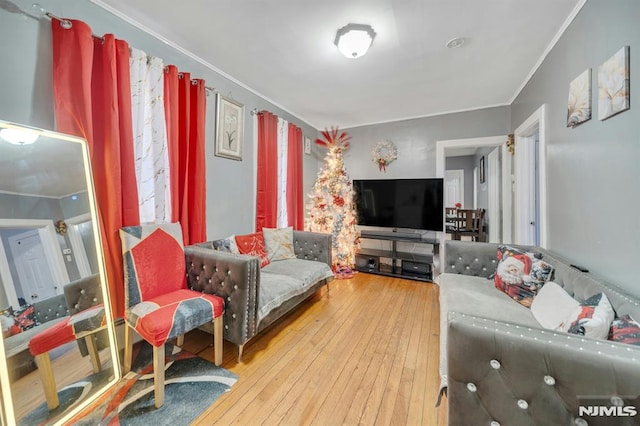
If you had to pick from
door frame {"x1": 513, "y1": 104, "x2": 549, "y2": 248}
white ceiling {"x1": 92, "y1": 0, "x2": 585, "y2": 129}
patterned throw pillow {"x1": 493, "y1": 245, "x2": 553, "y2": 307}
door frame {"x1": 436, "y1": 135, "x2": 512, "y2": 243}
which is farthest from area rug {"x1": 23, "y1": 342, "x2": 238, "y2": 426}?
door frame {"x1": 436, "y1": 135, "x2": 512, "y2": 243}

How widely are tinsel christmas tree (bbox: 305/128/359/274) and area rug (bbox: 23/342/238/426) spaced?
2.51 metres

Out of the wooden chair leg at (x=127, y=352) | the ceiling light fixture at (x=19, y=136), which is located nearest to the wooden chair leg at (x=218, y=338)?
the wooden chair leg at (x=127, y=352)

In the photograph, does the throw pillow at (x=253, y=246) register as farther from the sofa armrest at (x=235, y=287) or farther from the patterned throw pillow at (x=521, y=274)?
the patterned throw pillow at (x=521, y=274)

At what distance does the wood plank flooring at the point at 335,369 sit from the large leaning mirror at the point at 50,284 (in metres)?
0.04

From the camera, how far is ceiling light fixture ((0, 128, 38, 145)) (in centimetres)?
122

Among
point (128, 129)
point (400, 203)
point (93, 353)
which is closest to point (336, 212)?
point (400, 203)

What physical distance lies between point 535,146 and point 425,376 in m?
3.12

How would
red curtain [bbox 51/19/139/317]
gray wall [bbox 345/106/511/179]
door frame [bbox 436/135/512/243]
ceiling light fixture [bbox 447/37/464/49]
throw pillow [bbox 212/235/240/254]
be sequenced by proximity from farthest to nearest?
gray wall [bbox 345/106/511/179]
door frame [bbox 436/135/512/243]
throw pillow [bbox 212/235/240/254]
ceiling light fixture [bbox 447/37/464/49]
red curtain [bbox 51/19/139/317]

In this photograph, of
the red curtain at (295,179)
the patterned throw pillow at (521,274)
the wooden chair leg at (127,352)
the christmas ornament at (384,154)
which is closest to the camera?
the wooden chair leg at (127,352)

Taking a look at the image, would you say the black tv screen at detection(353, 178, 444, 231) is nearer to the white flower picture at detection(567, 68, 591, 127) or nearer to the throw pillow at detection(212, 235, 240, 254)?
the white flower picture at detection(567, 68, 591, 127)

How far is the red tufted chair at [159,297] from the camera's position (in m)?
1.40

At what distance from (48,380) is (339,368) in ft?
5.44

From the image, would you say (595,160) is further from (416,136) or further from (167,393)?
(167,393)

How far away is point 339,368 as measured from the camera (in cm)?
172
